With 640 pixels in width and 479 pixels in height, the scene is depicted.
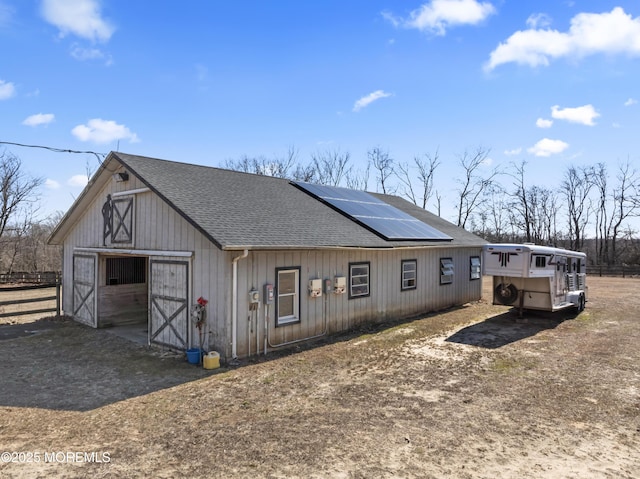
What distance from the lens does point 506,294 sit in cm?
1401

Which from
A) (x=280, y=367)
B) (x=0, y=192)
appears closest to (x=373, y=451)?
(x=280, y=367)

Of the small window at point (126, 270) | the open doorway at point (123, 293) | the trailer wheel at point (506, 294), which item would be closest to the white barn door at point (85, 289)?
the open doorway at point (123, 293)

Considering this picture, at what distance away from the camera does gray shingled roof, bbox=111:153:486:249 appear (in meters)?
9.69

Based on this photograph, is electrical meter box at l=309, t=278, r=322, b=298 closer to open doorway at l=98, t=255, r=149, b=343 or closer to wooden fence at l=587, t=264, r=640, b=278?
open doorway at l=98, t=255, r=149, b=343

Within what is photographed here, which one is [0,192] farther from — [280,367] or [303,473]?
[303,473]

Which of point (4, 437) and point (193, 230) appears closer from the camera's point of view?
point (4, 437)

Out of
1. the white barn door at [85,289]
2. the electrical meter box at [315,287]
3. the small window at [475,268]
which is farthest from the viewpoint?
the small window at [475,268]

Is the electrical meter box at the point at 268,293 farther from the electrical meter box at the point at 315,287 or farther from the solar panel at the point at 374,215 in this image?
the solar panel at the point at 374,215

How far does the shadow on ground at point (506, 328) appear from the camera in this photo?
11.3 metres

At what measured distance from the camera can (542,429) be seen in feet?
19.5

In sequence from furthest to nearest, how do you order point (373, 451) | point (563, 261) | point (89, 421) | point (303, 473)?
point (563, 261)
point (89, 421)
point (373, 451)
point (303, 473)

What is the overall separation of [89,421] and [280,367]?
3681mm

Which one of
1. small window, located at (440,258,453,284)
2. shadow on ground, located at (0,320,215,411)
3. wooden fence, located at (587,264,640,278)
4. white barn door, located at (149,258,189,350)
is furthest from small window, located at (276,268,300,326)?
wooden fence, located at (587,264,640,278)

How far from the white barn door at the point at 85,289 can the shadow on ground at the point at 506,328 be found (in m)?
10.6
